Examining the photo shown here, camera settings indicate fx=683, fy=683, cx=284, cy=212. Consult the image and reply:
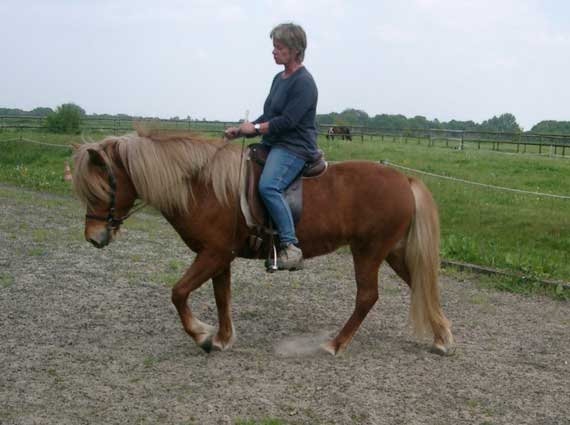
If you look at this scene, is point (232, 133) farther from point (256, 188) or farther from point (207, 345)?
point (207, 345)

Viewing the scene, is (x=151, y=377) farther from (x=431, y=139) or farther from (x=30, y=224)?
(x=431, y=139)

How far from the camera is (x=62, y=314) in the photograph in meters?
6.48

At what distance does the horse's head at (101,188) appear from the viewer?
5.05 metres

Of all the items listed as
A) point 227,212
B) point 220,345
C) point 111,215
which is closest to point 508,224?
point 220,345

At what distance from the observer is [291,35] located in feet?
16.5

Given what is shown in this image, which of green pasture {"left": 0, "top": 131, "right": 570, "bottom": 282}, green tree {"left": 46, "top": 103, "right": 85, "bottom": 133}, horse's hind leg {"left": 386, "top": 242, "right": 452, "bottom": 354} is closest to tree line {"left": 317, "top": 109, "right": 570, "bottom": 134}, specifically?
green tree {"left": 46, "top": 103, "right": 85, "bottom": 133}

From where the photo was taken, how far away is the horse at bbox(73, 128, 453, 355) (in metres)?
5.12

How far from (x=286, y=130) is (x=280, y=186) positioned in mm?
436

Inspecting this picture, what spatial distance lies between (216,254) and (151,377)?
1.02 m

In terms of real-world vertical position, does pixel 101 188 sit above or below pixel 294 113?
below

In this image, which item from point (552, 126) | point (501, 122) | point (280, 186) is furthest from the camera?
point (501, 122)

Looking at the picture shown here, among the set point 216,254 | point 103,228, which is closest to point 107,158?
point 103,228

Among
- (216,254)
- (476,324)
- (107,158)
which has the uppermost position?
(107,158)

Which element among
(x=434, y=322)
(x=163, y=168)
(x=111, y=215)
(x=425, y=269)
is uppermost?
(x=163, y=168)
